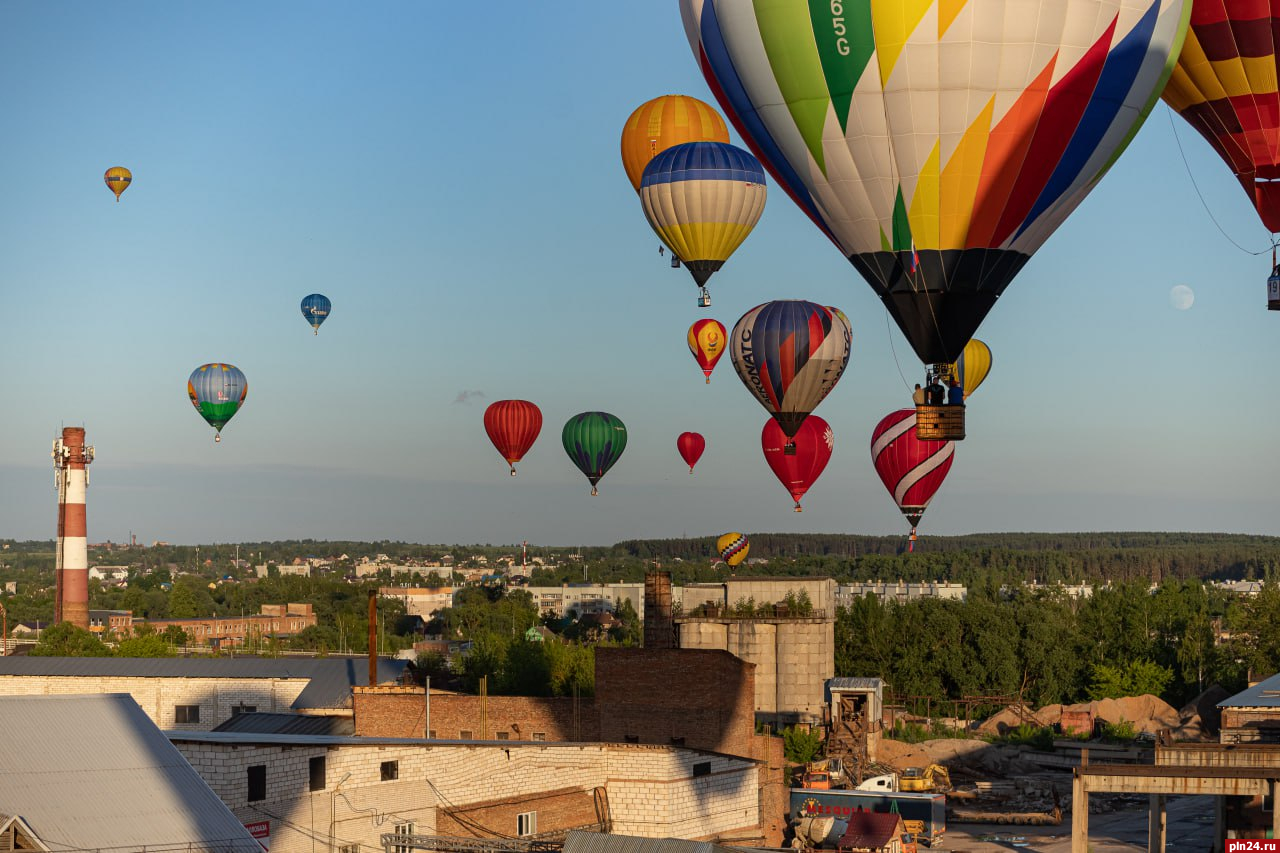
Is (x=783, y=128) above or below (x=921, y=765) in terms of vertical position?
above

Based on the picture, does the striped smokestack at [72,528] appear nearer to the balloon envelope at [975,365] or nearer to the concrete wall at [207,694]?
the concrete wall at [207,694]

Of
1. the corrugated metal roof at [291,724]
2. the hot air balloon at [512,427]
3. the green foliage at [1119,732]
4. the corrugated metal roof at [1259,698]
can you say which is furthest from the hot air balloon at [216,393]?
the corrugated metal roof at [1259,698]

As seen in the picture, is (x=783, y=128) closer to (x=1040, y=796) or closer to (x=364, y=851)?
(x=364, y=851)

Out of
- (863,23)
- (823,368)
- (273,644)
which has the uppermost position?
(863,23)

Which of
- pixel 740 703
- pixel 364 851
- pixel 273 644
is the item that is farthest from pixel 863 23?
pixel 273 644

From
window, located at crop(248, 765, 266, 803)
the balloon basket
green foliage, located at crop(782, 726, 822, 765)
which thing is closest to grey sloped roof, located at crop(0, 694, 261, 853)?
window, located at crop(248, 765, 266, 803)

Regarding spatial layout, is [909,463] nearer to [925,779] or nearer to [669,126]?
[925,779]
